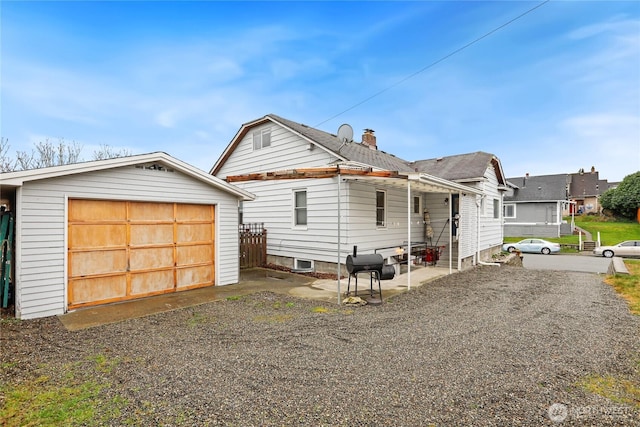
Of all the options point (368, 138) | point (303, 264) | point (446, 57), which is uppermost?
point (446, 57)

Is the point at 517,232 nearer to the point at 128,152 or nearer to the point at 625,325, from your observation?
the point at 625,325

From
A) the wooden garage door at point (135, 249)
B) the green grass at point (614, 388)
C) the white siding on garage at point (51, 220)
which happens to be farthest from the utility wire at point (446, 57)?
the white siding on garage at point (51, 220)

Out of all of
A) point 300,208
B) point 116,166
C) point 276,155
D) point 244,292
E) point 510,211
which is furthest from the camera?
point 510,211

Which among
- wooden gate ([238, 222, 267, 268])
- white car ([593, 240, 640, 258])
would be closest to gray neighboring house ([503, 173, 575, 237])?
white car ([593, 240, 640, 258])

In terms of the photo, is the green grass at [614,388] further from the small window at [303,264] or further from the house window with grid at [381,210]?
the small window at [303,264]

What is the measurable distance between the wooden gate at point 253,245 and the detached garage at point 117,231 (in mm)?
2687

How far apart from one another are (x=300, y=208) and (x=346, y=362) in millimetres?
7567

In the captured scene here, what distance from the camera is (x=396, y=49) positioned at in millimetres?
14492

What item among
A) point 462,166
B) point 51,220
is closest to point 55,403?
point 51,220

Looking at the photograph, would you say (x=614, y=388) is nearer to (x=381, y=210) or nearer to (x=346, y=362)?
(x=346, y=362)

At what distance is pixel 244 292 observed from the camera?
817 centimetres

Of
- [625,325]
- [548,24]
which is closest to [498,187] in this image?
[548,24]

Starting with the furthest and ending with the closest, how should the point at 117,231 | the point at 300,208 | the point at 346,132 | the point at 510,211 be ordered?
the point at 510,211
the point at 346,132
the point at 300,208
the point at 117,231

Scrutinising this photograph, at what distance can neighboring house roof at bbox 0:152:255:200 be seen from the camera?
561 cm
